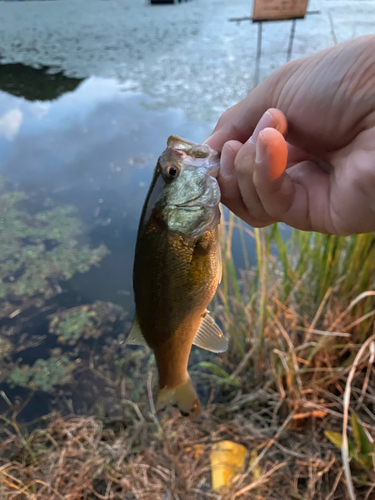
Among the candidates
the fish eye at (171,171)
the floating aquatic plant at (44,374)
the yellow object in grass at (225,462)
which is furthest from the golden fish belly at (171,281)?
the floating aquatic plant at (44,374)

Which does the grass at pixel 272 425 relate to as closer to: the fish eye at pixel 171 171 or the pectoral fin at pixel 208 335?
the pectoral fin at pixel 208 335

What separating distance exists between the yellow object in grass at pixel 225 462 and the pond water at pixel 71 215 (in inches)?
34.2

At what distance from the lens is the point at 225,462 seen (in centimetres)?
212

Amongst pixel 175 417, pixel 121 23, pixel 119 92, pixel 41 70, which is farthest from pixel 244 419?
pixel 121 23

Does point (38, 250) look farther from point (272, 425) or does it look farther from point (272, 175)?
point (272, 175)

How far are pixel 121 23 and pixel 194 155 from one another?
10.9m

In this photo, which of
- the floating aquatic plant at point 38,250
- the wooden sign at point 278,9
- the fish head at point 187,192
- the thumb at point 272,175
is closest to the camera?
the thumb at point 272,175

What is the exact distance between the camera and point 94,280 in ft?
12.1

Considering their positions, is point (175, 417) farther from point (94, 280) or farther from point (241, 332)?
point (94, 280)

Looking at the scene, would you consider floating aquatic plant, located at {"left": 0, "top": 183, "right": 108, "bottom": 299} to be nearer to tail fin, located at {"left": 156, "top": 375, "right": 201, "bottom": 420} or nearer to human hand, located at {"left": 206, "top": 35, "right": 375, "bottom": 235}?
tail fin, located at {"left": 156, "top": 375, "right": 201, "bottom": 420}

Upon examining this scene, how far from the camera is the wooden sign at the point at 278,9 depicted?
4348mm

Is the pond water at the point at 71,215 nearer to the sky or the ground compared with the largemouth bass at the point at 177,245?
nearer to the ground

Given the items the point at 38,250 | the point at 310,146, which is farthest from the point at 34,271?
the point at 310,146

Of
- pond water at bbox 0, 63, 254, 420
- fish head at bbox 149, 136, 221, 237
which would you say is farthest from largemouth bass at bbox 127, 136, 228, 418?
pond water at bbox 0, 63, 254, 420
